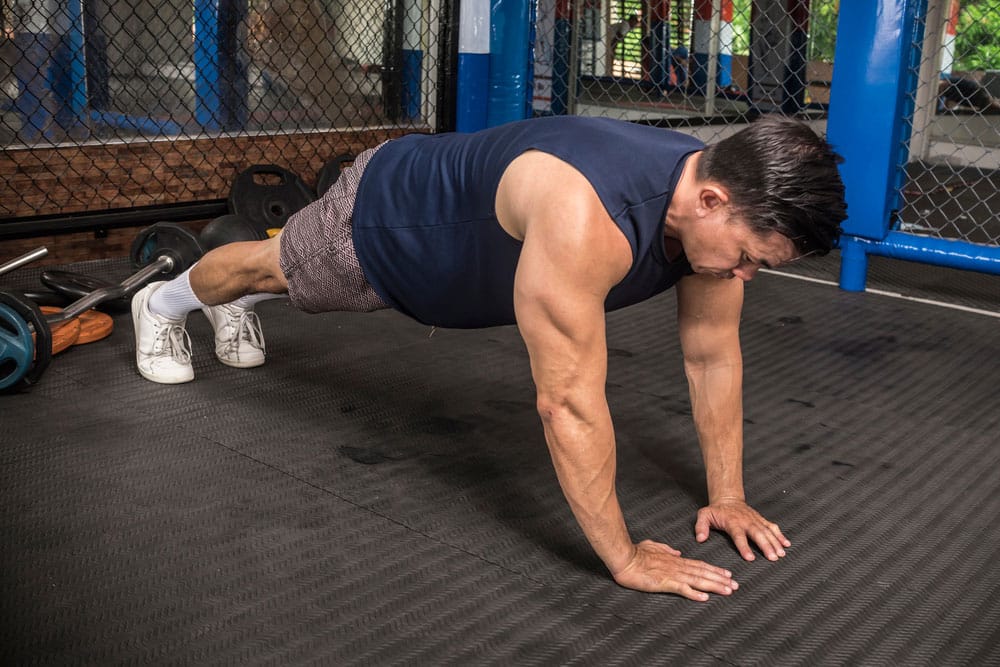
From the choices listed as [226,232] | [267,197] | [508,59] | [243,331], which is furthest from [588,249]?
[508,59]

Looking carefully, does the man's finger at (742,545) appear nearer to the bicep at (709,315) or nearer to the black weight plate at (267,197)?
the bicep at (709,315)

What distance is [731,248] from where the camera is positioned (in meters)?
1.14

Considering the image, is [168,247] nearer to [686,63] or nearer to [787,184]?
[787,184]

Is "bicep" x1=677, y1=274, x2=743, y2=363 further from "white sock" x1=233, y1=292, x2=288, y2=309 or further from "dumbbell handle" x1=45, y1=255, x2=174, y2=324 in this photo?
"dumbbell handle" x1=45, y1=255, x2=174, y2=324

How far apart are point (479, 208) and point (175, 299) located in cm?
82

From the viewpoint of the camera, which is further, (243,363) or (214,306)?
(243,363)

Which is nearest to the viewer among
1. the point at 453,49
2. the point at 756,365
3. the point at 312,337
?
the point at 756,365

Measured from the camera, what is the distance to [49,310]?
2303 mm

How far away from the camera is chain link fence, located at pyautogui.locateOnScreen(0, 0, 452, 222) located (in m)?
3.31

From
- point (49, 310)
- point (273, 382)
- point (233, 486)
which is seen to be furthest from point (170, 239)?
point (233, 486)

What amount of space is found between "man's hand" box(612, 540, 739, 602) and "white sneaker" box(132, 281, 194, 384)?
1.10 m

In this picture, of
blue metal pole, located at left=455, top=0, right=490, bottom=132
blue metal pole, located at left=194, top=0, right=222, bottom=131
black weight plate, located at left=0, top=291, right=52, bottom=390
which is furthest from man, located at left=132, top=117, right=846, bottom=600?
blue metal pole, located at left=194, top=0, right=222, bottom=131

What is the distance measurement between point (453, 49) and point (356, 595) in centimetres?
261

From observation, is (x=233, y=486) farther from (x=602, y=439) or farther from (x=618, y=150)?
(x=618, y=150)
